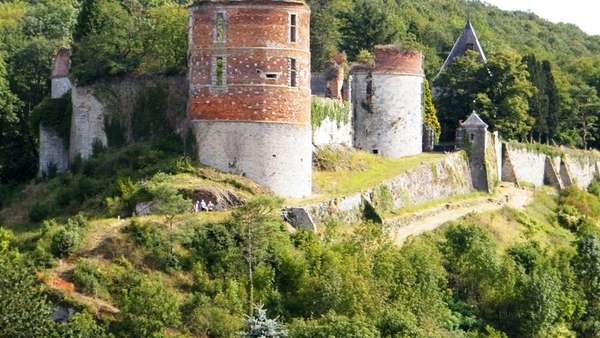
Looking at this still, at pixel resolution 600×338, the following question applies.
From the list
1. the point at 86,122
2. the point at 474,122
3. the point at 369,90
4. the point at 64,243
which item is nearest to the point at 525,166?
the point at 474,122

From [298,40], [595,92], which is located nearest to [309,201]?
[298,40]

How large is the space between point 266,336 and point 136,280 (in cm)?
454

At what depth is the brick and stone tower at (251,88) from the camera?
42625 millimetres

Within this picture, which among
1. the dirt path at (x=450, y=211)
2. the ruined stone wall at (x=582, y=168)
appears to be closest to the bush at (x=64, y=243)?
the dirt path at (x=450, y=211)

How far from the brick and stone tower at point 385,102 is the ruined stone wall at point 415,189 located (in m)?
2.34

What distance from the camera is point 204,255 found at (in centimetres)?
3872

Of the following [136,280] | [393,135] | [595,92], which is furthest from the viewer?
[595,92]

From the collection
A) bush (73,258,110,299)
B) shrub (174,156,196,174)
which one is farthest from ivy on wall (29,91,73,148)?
bush (73,258,110,299)

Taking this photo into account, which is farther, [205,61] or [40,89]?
[40,89]

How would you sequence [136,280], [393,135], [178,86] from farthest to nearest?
[393,135]
[178,86]
[136,280]

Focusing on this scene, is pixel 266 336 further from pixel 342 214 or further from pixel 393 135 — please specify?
pixel 393 135

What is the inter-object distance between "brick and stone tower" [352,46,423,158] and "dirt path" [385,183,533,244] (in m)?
4.14

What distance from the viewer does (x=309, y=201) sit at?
4347cm

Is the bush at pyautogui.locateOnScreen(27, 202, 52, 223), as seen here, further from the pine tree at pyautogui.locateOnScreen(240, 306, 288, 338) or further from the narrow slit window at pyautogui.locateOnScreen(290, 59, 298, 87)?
the pine tree at pyautogui.locateOnScreen(240, 306, 288, 338)
